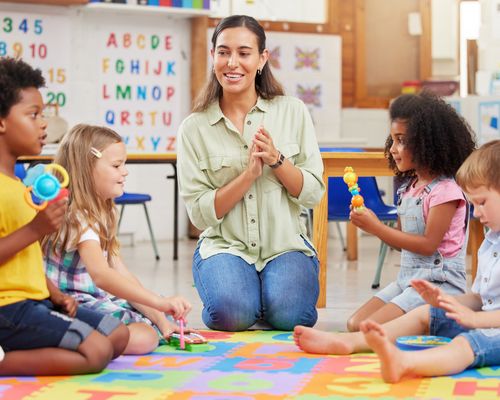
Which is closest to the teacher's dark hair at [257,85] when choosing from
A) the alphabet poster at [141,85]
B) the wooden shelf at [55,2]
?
the wooden shelf at [55,2]

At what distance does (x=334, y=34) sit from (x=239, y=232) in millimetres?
4119

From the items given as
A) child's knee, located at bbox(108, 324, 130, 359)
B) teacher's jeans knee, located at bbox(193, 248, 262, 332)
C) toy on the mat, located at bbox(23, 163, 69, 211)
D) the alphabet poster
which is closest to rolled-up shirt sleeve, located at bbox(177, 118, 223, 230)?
teacher's jeans knee, located at bbox(193, 248, 262, 332)

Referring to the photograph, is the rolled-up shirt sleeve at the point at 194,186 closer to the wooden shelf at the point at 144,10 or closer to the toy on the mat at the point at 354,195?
the toy on the mat at the point at 354,195

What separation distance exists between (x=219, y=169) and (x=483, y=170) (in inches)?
39.3

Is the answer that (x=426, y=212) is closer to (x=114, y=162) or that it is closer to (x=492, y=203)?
(x=492, y=203)

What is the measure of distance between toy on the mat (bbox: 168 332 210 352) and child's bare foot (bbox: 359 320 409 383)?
0.67 meters

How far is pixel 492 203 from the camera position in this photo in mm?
2611

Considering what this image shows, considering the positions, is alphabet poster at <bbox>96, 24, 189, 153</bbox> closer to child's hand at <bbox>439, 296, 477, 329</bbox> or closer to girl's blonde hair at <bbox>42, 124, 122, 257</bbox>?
girl's blonde hair at <bbox>42, 124, 122, 257</bbox>

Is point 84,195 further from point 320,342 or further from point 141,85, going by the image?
point 141,85

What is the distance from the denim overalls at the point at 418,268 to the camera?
3053 millimetres

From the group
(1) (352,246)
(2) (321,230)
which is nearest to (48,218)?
(2) (321,230)

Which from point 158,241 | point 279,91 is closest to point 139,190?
point 158,241

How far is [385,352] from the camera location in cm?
228

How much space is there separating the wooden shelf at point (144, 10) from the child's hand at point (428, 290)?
4198mm
